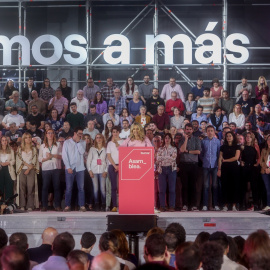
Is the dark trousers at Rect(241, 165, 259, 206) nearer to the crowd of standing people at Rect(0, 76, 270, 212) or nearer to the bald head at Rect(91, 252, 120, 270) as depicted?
the crowd of standing people at Rect(0, 76, 270, 212)

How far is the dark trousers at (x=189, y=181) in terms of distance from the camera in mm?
12430

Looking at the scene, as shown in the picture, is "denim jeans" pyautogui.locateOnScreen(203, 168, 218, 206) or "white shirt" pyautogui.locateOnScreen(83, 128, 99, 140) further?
"white shirt" pyautogui.locateOnScreen(83, 128, 99, 140)

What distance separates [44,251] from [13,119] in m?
9.17

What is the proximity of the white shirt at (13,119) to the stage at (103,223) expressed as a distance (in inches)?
217

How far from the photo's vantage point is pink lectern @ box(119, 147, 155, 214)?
9.58 metres

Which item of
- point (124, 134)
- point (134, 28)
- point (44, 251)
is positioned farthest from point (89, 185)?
point (134, 28)

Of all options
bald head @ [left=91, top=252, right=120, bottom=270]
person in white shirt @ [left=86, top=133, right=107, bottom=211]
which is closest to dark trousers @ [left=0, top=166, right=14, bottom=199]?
person in white shirt @ [left=86, top=133, right=107, bottom=211]

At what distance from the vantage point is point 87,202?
13055 mm

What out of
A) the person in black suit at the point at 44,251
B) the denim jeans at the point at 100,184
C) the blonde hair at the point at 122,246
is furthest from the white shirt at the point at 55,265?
the denim jeans at the point at 100,184

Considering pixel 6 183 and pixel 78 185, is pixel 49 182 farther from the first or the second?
pixel 6 183

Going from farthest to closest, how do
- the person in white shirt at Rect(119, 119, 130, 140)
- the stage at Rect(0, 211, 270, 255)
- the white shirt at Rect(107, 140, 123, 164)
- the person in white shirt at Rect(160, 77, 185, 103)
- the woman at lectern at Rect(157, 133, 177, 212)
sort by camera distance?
the person in white shirt at Rect(160, 77, 185, 103) < the person in white shirt at Rect(119, 119, 130, 140) < the white shirt at Rect(107, 140, 123, 164) < the woman at lectern at Rect(157, 133, 177, 212) < the stage at Rect(0, 211, 270, 255)

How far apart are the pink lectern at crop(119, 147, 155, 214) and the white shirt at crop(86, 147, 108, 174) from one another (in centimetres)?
290

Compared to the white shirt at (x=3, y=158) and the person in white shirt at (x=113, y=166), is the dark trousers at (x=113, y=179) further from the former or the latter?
the white shirt at (x=3, y=158)

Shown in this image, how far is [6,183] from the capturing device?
41.8 ft
